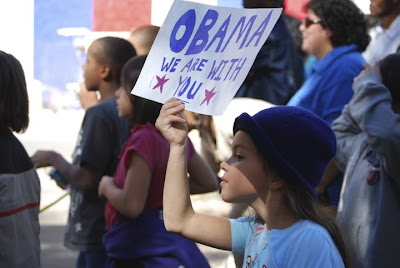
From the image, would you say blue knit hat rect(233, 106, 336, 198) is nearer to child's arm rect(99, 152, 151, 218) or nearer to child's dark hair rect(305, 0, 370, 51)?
child's arm rect(99, 152, 151, 218)

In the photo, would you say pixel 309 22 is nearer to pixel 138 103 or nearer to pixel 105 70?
pixel 105 70

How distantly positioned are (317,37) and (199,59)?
2.76 m

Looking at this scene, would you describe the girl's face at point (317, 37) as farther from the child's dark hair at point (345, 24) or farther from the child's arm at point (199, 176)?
the child's arm at point (199, 176)

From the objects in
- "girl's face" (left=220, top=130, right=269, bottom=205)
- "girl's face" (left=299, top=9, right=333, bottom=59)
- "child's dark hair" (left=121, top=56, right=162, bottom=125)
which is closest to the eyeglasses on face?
"girl's face" (left=299, top=9, right=333, bottom=59)

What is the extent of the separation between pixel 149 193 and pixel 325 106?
1.59 metres

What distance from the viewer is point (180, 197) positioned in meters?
2.72

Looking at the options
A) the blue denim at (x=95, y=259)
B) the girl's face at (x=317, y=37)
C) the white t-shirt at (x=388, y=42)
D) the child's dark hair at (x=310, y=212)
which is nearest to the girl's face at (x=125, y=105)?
the blue denim at (x=95, y=259)

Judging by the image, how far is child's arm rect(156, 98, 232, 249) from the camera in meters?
2.66

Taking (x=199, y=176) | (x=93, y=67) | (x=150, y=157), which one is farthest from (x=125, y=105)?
(x=93, y=67)

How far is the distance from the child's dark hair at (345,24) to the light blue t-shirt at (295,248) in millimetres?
2839

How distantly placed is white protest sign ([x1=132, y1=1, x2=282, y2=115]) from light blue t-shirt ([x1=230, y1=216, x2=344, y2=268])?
441 millimetres

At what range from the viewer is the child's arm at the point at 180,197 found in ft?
8.74

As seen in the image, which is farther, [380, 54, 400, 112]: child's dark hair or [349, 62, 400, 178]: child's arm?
[380, 54, 400, 112]: child's dark hair

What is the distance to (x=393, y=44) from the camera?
4.84 meters
